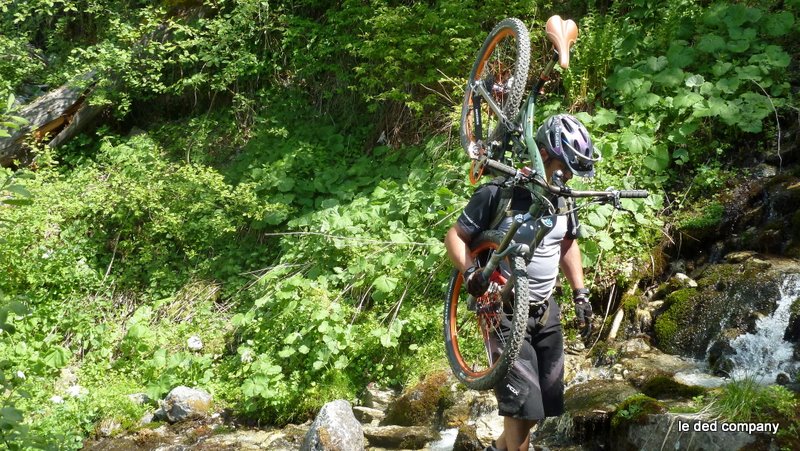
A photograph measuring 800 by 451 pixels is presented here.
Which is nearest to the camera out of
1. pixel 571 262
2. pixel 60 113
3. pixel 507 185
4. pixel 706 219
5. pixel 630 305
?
pixel 507 185

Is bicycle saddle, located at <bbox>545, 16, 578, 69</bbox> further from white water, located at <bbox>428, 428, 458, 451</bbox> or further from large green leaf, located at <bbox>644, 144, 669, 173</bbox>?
white water, located at <bbox>428, 428, 458, 451</bbox>

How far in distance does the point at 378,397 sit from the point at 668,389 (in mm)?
2422

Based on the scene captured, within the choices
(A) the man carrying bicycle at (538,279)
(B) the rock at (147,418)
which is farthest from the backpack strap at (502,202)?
(B) the rock at (147,418)

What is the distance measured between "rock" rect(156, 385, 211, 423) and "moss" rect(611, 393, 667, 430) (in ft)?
12.1

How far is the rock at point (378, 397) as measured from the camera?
22.5ft

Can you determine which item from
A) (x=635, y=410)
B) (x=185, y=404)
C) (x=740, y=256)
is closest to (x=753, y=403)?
(x=635, y=410)

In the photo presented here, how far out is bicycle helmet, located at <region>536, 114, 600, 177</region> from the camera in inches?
172

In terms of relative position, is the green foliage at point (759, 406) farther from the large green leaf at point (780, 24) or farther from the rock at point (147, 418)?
the rock at point (147, 418)

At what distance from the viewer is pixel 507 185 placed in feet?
14.1

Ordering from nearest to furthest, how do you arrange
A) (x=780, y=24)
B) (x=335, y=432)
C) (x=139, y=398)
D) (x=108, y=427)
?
(x=335, y=432) → (x=108, y=427) → (x=139, y=398) → (x=780, y=24)

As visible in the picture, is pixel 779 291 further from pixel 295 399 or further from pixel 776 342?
pixel 295 399

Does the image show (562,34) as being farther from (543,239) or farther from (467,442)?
(467,442)

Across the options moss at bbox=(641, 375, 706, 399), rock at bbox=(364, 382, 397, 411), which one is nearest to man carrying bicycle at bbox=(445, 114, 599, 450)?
moss at bbox=(641, 375, 706, 399)

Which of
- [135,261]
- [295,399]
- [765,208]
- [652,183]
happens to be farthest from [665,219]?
[135,261]
